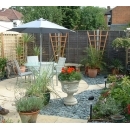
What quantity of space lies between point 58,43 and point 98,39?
1.85 m

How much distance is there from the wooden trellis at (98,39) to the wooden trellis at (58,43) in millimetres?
1184

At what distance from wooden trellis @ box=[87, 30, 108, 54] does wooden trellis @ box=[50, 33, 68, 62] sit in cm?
118

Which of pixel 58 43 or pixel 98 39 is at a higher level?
pixel 98 39

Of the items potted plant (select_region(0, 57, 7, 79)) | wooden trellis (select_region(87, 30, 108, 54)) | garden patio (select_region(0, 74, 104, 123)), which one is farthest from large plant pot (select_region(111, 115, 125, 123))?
wooden trellis (select_region(87, 30, 108, 54))

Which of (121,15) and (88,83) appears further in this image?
(121,15)

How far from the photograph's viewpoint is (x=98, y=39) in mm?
10359

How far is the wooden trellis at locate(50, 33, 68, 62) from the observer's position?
10.9 metres

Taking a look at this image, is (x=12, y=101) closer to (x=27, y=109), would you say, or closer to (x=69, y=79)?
(x=69, y=79)

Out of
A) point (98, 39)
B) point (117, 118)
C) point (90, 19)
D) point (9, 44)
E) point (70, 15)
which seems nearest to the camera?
point (117, 118)

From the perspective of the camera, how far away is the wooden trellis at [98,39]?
10336 millimetres

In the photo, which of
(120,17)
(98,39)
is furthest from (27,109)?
(120,17)

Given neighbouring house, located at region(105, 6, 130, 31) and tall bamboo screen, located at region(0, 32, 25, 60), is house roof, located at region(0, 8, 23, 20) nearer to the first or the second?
neighbouring house, located at region(105, 6, 130, 31)

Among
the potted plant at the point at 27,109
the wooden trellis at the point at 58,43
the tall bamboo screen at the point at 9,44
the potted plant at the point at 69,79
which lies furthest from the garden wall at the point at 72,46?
the potted plant at the point at 27,109

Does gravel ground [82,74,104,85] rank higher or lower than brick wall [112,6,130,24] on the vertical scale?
lower
